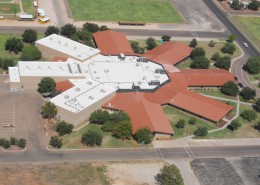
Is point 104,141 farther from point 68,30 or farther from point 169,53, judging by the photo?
point 68,30

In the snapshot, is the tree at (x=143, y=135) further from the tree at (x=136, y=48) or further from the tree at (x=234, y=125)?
the tree at (x=136, y=48)

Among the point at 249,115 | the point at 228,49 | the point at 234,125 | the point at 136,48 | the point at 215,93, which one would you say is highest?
the point at 228,49

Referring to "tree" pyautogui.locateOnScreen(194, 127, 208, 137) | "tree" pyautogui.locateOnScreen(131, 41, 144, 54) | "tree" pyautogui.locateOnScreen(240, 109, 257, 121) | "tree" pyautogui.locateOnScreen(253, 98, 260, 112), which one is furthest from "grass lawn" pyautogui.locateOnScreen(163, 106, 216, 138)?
"tree" pyautogui.locateOnScreen(131, 41, 144, 54)

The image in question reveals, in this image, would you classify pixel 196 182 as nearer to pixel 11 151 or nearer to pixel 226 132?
pixel 226 132

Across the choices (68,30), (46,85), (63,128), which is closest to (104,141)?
(63,128)

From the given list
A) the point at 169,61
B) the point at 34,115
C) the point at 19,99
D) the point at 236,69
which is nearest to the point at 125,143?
the point at 34,115

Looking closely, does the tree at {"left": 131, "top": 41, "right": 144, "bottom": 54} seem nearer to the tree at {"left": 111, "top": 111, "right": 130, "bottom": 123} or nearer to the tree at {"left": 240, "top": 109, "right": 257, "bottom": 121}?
the tree at {"left": 111, "top": 111, "right": 130, "bottom": 123}
